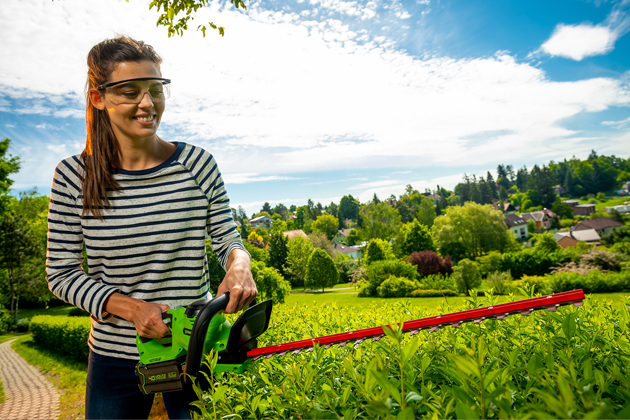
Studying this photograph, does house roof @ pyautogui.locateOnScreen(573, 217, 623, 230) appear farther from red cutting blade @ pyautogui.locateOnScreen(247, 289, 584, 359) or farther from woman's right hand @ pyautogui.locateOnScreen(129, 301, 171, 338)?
woman's right hand @ pyautogui.locateOnScreen(129, 301, 171, 338)

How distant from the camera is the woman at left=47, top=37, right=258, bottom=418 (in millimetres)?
1688

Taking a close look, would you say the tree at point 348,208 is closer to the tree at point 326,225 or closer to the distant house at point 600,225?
the tree at point 326,225

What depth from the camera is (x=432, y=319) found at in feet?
4.79

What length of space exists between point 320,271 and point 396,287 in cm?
A: 1215

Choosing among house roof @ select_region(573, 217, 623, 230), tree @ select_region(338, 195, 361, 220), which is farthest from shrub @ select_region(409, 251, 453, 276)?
tree @ select_region(338, 195, 361, 220)

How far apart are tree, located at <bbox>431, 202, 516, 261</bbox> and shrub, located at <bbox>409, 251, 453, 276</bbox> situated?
51.8 feet

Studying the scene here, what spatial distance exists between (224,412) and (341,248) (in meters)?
80.5

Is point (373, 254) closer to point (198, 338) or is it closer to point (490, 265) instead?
point (490, 265)

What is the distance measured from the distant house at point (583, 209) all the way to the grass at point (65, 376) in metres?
109

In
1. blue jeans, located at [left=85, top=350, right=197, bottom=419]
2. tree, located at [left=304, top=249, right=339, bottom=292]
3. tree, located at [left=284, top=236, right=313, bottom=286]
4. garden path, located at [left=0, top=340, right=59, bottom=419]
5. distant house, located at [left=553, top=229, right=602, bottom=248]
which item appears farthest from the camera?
distant house, located at [left=553, top=229, right=602, bottom=248]

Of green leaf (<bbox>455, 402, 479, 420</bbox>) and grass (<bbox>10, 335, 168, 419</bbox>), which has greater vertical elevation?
green leaf (<bbox>455, 402, 479, 420</bbox>)

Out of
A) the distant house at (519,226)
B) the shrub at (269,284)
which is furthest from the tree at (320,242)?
the distant house at (519,226)

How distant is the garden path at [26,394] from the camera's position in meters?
7.65

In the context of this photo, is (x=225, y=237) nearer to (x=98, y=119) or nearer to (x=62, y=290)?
(x=62, y=290)
